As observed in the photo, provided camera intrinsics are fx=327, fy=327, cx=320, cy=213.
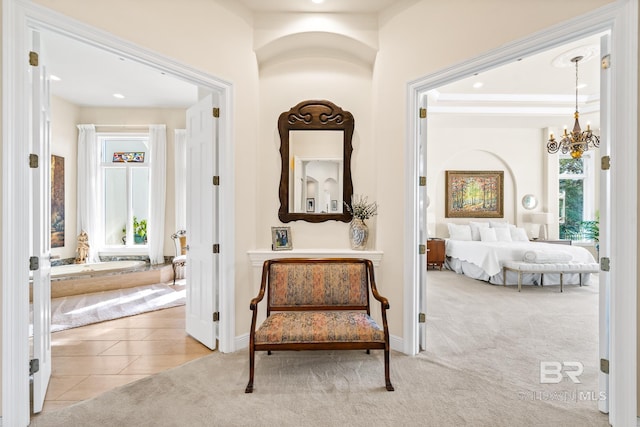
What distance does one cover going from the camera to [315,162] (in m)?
Result: 3.48

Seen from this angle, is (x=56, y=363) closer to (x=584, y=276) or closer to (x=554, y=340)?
(x=554, y=340)

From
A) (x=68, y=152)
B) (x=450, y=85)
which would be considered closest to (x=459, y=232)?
(x=450, y=85)

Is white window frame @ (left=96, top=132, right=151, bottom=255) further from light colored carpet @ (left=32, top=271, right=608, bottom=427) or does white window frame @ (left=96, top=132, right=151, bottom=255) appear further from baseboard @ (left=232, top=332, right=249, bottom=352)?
light colored carpet @ (left=32, top=271, right=608, bottom=427)

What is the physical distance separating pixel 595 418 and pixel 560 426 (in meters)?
0.28

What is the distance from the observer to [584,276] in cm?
591

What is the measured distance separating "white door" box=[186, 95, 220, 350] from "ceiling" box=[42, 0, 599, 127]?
84 centimetres

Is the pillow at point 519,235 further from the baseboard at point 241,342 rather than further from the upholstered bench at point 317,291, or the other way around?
the baseboard at point 241,342

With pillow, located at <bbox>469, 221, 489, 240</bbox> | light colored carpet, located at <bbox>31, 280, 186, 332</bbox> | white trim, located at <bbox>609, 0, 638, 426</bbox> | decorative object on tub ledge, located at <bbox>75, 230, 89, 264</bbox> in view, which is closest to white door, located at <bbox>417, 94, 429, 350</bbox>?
white trim, located at <bbox>609, 0, 638, 426</bbox>

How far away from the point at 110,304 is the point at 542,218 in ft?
28.8

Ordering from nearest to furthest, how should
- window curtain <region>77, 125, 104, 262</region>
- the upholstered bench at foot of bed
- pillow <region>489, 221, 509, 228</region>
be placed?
1. the upholstered bench at foot of bed
2. window curtain <region>77, 125, 104, 262</region>
3. pillow <region>489, 221, 509, 228</region>

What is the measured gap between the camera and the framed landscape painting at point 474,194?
8039 mm

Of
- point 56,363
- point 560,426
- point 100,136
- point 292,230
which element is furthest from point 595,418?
point 100,136

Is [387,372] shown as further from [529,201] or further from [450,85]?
[529,201]

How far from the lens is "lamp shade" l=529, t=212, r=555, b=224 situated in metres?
7.60
